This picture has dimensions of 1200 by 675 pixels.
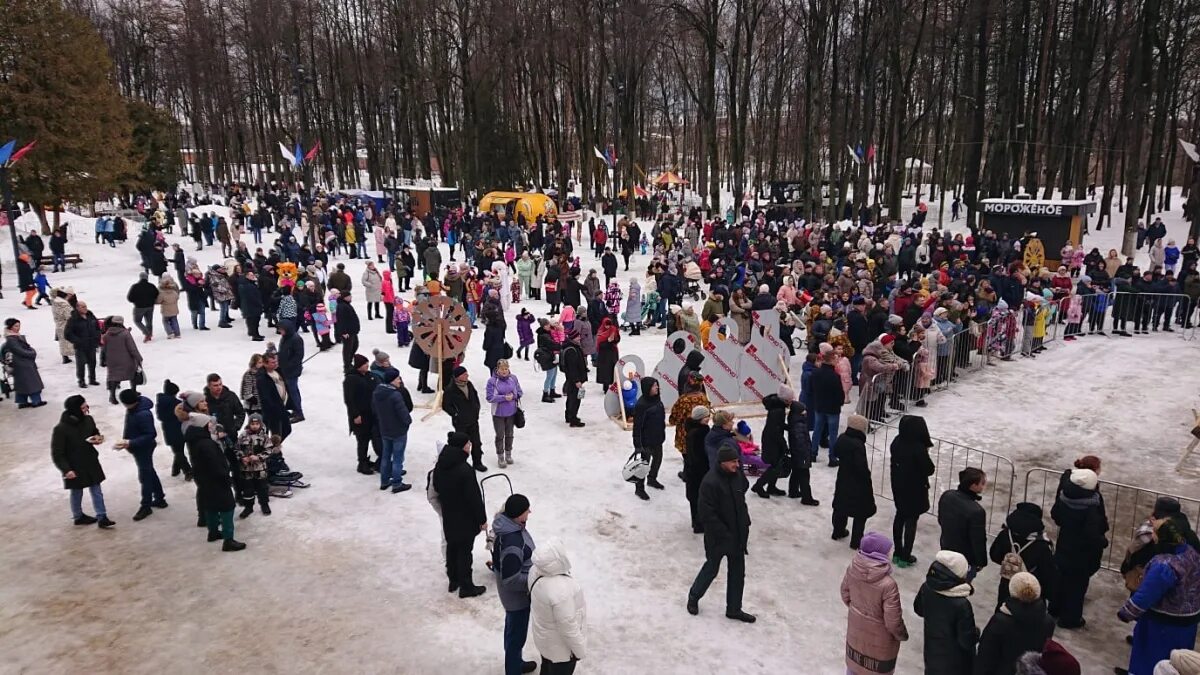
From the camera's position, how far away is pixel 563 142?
52531mm

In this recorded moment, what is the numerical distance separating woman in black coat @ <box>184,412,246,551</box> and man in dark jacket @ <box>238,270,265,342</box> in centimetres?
901

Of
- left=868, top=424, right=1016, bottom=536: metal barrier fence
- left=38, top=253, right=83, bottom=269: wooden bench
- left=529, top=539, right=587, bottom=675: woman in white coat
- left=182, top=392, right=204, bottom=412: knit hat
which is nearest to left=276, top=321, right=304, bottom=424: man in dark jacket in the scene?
left=182, top=392, right=204, bottom=412: knit hat

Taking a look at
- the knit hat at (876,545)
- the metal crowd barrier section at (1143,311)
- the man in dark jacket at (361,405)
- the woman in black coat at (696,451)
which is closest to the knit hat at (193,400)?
the man in dark jacket at (361,405)

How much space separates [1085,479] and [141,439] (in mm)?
9081

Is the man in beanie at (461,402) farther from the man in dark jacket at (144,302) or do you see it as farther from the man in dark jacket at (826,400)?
the man in dark jacket at (144,302)

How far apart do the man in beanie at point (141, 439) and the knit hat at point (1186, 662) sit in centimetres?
903

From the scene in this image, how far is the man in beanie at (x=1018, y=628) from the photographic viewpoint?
15.4 ft

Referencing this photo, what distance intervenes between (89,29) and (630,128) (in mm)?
24510


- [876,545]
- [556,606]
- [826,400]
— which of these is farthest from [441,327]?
[876,545]

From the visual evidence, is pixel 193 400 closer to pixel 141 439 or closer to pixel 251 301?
pixel 141 439

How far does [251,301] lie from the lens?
16.4m

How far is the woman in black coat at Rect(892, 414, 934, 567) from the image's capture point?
7375mm

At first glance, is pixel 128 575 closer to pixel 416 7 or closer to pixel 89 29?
pixel 89 29

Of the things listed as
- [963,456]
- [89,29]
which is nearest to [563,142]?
[89,29]
